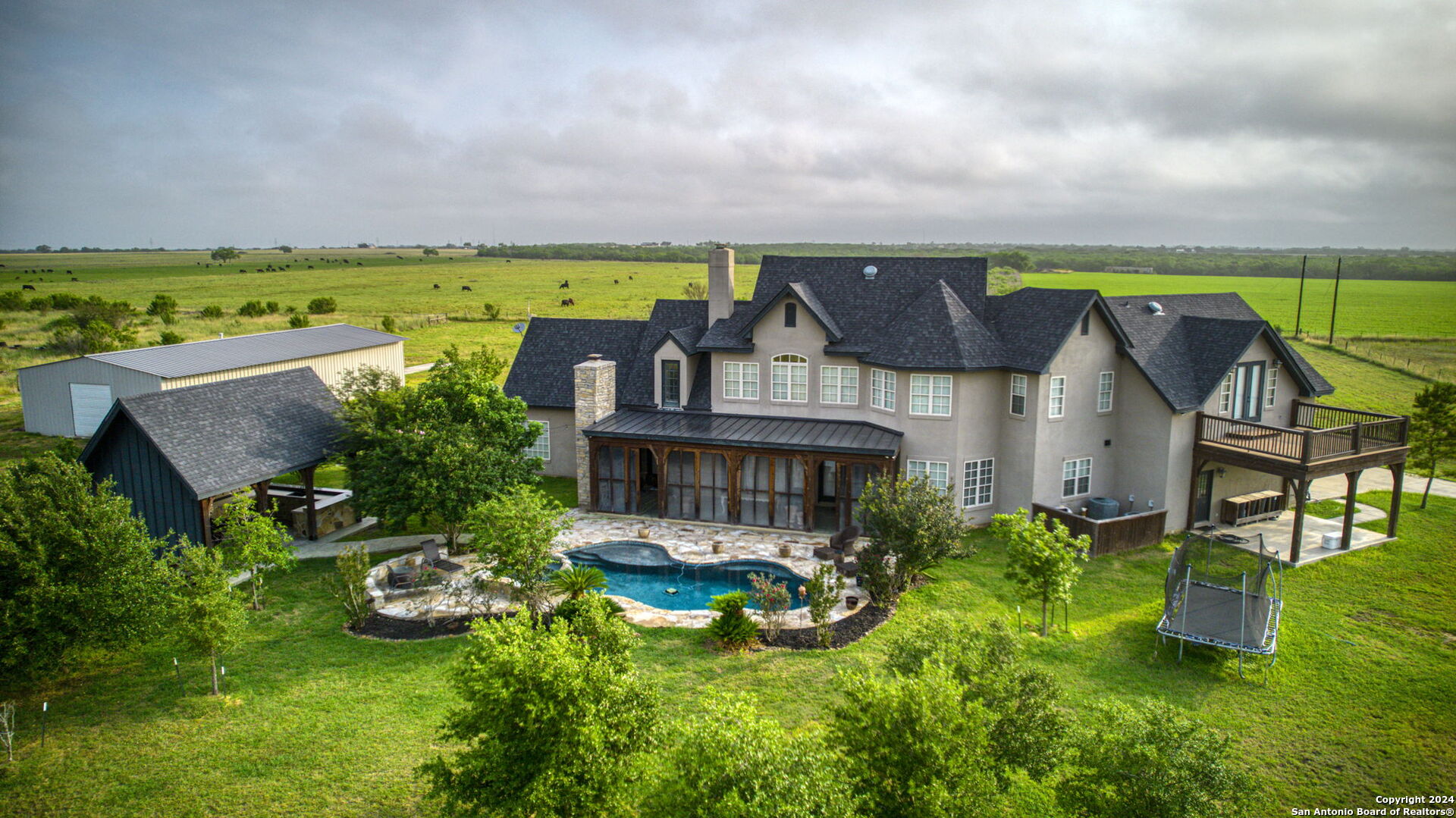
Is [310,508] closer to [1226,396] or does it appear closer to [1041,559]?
[1041,559]

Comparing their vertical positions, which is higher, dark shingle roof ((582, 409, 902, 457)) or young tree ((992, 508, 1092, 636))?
dark shingle roof ((582, 409, 902, 457))

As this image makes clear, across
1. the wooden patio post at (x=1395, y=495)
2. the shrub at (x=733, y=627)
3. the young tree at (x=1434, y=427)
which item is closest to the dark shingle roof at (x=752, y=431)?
the shrub at (x=733, y=627)

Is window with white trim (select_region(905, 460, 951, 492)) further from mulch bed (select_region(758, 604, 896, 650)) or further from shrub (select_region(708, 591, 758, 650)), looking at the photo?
shrub (select_region(708, 591, 758, 650))

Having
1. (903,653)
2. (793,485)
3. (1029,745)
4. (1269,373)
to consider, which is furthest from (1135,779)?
(1269,373)

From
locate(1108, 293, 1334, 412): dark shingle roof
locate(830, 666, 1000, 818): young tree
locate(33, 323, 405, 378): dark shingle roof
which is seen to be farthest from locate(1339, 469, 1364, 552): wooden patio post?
locate(33, 323, 405, 378): dark shingle roof

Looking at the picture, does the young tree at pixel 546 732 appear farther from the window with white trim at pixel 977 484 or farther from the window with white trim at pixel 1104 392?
the window with white trim at pixel 1104 392

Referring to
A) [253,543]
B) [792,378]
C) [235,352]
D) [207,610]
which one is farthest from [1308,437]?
[235,352]
